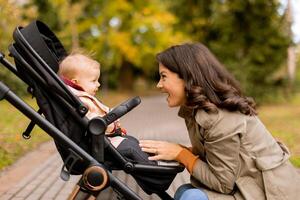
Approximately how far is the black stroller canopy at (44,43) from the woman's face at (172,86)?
76cm

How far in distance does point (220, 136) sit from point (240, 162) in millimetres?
193

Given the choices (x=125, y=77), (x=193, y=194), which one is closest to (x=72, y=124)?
(x=193, y=194)

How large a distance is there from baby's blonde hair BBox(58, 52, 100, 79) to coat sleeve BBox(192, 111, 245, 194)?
91 cm

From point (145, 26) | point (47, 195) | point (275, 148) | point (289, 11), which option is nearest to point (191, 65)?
point (275, 148)

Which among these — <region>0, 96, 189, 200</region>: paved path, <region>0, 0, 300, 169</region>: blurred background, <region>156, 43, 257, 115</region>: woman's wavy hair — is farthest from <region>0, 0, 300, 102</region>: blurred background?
<region>156, 43, 257, 115</region>: woman's wavy hair

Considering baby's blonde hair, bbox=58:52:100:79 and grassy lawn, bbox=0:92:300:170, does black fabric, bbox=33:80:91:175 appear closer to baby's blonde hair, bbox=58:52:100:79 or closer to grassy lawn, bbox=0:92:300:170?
baby's blonde hair, bbox=58:52:100:79

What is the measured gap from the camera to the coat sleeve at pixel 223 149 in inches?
112

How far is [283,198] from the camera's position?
2.91m

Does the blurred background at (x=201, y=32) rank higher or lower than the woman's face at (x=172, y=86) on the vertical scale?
lower

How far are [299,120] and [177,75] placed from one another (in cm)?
1136

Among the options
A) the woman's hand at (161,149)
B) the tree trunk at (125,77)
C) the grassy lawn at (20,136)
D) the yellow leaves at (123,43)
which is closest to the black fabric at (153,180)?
the woman's hand at (161,149)

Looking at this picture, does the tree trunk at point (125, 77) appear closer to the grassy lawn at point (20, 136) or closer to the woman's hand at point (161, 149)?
the grassy lawn at point (20, 136)

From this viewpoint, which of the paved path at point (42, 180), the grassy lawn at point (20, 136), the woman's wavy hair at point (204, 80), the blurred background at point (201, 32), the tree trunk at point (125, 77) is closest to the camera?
the woman's wavy hair at point (204, 80)

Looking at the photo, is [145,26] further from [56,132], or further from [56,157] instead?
[56,132]
